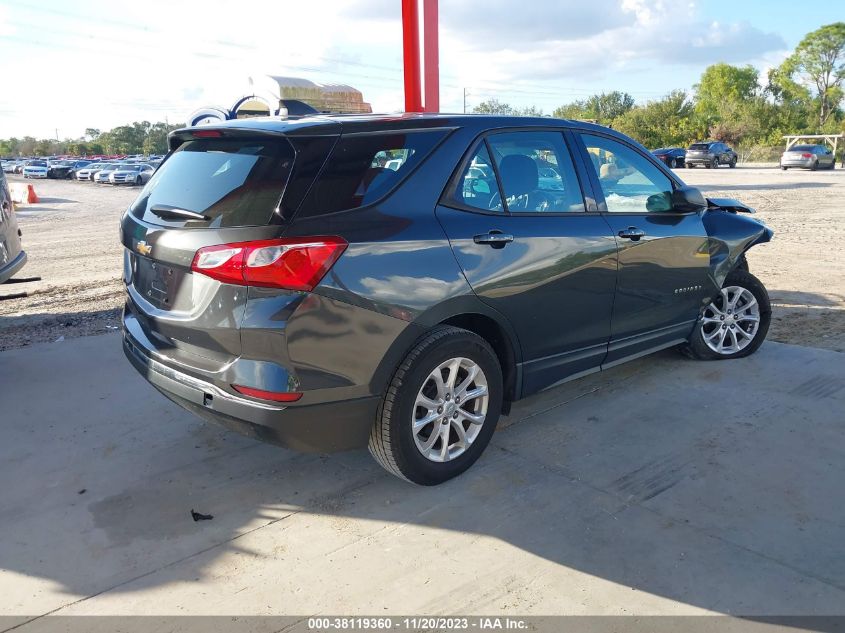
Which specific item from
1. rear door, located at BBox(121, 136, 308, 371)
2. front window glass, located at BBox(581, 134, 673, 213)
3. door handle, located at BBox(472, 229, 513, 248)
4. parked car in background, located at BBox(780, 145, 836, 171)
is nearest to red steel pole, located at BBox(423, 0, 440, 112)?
front window glass, located at BBox(581, 134, 673, 213)

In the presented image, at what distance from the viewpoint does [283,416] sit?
3008 millimetres

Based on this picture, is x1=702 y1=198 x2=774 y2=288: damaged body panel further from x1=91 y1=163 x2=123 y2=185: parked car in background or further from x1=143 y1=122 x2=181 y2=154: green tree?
x1=143 y1=122 x2=181 y2=154: green tree

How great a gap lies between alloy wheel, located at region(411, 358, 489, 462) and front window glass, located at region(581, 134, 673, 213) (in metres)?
1.48

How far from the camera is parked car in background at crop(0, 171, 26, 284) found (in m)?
5.28

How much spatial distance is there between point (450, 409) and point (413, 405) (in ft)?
0.87

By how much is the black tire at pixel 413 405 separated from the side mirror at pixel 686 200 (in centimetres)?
197

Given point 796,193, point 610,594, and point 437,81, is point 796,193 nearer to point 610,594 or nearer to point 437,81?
point 437,81

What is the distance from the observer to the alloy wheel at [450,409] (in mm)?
3455

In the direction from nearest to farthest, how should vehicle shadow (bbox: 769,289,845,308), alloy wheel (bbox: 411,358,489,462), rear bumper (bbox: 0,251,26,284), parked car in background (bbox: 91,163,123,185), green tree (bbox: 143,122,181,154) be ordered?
alloy wheel (bbox: 411,358,489,462)
rear bumper (bbox: 0,251,26,284)
vehicle shadow (bbox: 769,289,845,308)
parked car in background (bbox: 91,163,123,185)
green tree (bbox: 143,122,181,154)

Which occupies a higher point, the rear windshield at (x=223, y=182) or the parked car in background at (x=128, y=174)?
the parked car in background at (x=128, y=174)

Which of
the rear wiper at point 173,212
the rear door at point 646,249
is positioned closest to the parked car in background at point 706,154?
the rear door at point 646,249

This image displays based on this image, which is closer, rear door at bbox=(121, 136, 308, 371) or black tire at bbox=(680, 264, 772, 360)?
rear door at bbox=(121, 136, 308, 371)

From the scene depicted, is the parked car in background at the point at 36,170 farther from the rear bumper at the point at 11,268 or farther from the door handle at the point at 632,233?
the door handle at the point at 632,233

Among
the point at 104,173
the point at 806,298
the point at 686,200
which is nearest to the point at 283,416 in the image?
the point at 686,200
